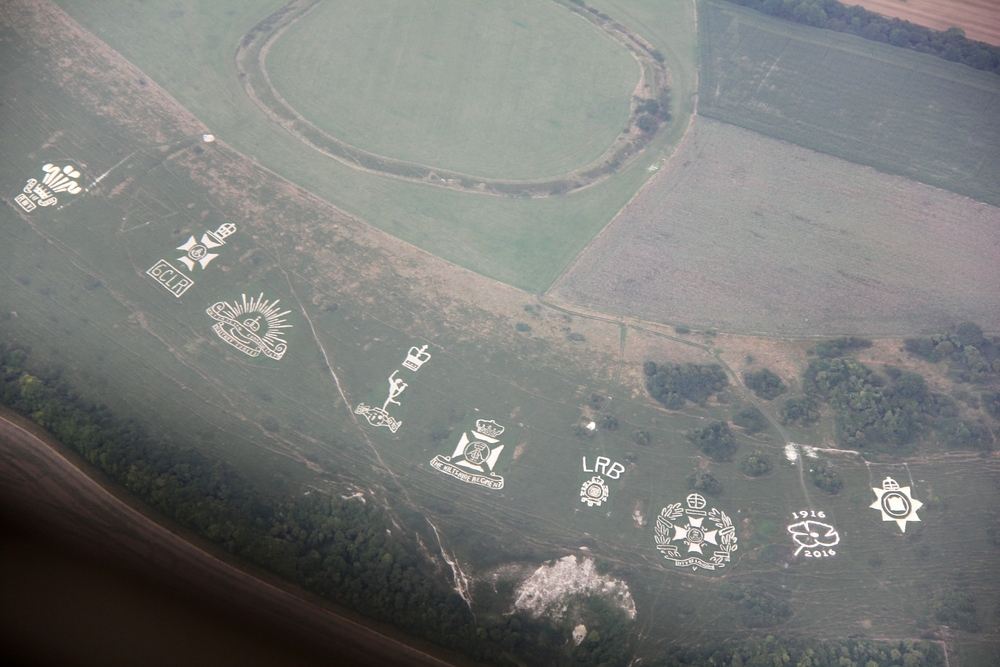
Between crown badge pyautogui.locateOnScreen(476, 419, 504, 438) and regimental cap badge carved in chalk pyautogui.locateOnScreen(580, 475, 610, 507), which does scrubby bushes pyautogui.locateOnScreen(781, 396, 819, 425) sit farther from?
crown badge pyautogui.locateOnScreen(476, 419, 504, 438)

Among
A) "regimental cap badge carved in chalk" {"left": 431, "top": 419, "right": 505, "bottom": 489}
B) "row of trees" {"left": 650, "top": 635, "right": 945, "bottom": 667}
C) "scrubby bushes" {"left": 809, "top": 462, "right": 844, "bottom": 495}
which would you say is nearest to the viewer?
"row of trees" {"left": 650, "top": 635, "right": 945, "bottom": 667}

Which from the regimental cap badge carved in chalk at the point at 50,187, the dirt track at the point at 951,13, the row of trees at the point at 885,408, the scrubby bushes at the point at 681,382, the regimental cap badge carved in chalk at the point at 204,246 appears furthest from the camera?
the dirt track at the point at 951,13

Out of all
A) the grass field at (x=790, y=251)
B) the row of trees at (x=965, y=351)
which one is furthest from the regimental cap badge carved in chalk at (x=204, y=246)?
the row of trees at (x=965, y=351)

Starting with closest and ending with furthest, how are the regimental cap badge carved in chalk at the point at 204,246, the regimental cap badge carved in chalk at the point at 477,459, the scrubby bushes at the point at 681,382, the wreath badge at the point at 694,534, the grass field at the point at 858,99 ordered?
the wreath badge at the point at 694,534
the regimental cap badge carved in chalk at the point at 477,459
the scrubby bushes at the point at 681,382
the regimental cap badge carved in chalk at the point at 204,246
the grass field at the point at 858,99

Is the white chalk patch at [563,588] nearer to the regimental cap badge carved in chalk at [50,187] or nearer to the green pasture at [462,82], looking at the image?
the green pasture at [462,82]

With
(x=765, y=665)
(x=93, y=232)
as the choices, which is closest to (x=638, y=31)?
(x=93, y=232)

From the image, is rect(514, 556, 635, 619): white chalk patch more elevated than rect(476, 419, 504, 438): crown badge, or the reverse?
rect(476, 419, 504, 438): crown badge

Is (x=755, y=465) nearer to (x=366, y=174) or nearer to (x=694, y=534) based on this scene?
(x=694, y=534)

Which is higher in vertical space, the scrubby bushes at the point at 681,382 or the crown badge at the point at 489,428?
the crown badge at the point at 489,428

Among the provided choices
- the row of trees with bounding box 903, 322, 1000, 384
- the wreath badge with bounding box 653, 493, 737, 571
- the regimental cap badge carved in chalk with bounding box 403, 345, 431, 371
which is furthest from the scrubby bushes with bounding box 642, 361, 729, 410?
the regimental cap badge carved in chalk with bounding box 403, 345, 431, 371
